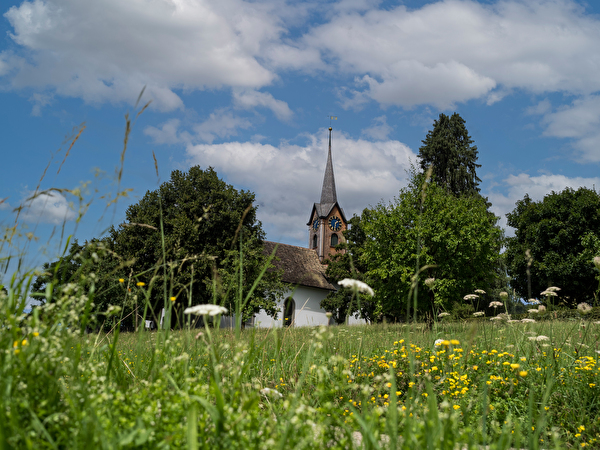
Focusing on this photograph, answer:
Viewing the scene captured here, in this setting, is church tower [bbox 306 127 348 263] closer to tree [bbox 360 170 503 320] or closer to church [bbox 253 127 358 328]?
church [bbox 253 127 358 328]

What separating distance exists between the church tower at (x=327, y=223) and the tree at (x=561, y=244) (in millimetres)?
21263

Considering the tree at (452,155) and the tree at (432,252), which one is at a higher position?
the tree at (452,155)

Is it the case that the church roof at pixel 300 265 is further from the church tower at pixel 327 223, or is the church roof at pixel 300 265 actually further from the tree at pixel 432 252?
the tree at pixel 432 252

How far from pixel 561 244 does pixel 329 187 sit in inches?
1141

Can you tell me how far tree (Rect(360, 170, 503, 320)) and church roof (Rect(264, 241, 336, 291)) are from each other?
20.3 m

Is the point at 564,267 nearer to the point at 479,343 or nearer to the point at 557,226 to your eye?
the point at 557,226

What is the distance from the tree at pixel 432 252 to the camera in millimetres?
17312

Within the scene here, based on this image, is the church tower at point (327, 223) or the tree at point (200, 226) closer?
the tree at point (200, 226)

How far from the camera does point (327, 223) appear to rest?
5025cm

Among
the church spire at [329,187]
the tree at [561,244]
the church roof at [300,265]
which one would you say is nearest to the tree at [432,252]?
the tree at [561,244]

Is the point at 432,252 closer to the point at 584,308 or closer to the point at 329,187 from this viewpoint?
the point at 584,308

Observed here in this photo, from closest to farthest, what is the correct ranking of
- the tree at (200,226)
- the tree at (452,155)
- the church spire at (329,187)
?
the tree at (200,226), the tree at (452,155), the church spire at (329,187)

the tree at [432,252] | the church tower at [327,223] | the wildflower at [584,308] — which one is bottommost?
the wildflower at [584,308]

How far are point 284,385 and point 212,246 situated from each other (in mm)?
22221
